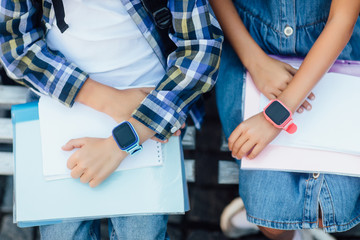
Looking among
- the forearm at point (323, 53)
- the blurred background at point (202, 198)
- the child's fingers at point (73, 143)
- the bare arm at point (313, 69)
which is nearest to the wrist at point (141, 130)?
the child's fingers at point (73, 143)

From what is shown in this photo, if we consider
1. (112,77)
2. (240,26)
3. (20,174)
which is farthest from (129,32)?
(20,174)

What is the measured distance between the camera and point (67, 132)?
92 centimetres

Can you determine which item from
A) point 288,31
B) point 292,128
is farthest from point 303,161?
point 288,31

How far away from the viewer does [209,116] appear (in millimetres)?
1488

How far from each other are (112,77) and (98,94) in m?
0.08

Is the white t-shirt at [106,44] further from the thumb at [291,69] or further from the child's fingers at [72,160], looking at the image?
the thumb at [291,69]

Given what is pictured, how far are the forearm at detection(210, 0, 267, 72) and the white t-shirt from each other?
22cm

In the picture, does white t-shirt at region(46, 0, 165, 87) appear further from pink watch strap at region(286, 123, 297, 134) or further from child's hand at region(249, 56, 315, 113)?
pink watch strap at region(286, 123, 297, 134)

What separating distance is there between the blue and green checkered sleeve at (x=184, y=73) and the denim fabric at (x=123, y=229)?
0.24m

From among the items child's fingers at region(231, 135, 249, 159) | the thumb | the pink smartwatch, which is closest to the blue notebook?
child's fingers at region(231, 135, 249, 159)

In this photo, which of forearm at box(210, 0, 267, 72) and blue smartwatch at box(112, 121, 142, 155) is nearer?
blue smartwatch at box(112, 121, 142, 155)

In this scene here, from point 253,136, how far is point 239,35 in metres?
0.29

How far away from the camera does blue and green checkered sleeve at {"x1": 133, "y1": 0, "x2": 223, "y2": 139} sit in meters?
0.87

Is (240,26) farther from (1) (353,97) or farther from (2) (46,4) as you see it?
(2) (46,4)
